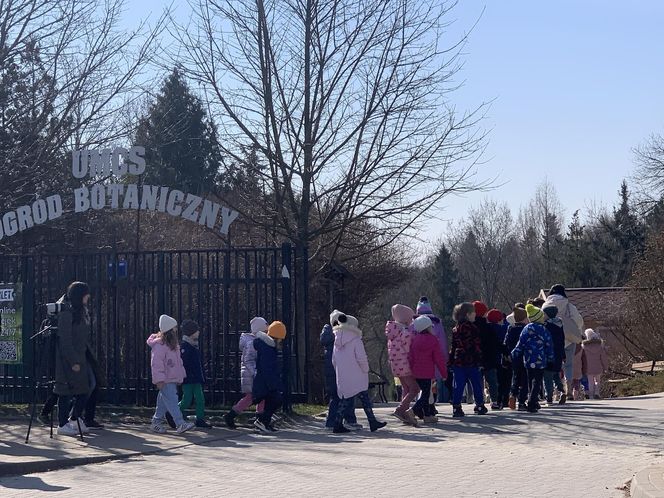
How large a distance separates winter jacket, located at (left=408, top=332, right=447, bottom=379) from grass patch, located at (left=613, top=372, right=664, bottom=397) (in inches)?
385

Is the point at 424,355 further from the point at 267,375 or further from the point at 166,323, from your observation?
the point at 166,323

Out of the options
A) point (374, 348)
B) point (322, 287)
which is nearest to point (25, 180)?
point (322, 287)

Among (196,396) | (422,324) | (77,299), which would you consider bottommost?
(196,396)

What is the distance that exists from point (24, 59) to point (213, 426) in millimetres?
8601

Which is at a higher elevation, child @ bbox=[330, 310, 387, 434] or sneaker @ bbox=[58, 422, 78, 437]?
child @ bbox=[330, 310, 387, 434]

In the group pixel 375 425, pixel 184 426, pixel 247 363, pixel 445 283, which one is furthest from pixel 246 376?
pixel 445 283

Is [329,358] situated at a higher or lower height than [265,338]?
lower

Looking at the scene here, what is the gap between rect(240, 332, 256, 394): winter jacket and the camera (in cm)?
1400

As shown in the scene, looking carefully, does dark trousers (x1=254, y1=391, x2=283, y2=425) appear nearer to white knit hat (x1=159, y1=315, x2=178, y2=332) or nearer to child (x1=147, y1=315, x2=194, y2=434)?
child (x1=147, y1=315, x2=194, y2=434)

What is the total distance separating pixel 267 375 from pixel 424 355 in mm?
2110

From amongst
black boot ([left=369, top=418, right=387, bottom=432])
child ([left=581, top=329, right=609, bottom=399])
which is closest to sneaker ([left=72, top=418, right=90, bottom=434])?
black boot ([left=369, top=418, right=387, bottom=432])

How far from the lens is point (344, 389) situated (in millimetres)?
13109

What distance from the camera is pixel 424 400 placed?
13875mm

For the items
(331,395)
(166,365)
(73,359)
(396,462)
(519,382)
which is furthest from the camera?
(519,382)
